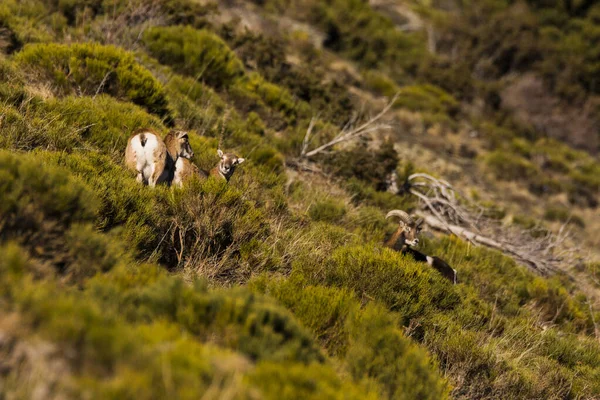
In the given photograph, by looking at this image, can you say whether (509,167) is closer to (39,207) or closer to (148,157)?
(148,157)

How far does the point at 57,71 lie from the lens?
793cm

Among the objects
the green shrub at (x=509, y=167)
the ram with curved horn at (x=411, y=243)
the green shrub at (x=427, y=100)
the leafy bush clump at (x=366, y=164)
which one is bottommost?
the green shrub at (x=509, y=167)

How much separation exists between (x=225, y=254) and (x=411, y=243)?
129 inches

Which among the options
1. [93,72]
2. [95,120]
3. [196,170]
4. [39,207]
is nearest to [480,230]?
[196,170]

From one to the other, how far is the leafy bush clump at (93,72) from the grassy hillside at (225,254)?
35mm

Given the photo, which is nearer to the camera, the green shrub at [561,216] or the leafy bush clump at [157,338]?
the leafy bush clump at [157,338]

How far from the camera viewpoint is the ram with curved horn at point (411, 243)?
744cm

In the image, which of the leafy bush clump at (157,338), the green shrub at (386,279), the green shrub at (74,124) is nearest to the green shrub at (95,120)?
the green shrub at (74,124)

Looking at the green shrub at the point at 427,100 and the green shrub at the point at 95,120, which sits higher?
the green shrub at the point at 95,120

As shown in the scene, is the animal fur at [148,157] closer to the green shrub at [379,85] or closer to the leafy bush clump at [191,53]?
the leafy bush clump at [191,53]

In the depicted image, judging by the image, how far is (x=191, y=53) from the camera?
37.5ft

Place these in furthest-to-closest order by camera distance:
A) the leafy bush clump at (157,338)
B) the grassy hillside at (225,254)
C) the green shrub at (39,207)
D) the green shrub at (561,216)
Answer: the green shrub at (561,216), the green shrub at (39,207), the grassy hillside at (225,254), the leafy bush clump at (157,338)

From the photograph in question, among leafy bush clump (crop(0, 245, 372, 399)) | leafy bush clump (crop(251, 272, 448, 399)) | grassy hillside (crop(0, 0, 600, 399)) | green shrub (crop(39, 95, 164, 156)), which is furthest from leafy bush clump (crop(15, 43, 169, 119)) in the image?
leafy bush clump (crop(0, 245, 372, 399))

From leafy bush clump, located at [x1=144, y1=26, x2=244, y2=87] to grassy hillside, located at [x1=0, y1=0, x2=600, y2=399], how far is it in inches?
2.0
